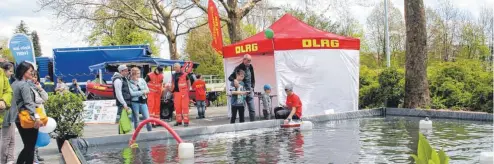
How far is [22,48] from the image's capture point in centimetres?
1711

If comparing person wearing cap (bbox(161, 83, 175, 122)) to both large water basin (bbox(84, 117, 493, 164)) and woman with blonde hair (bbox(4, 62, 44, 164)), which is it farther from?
woman with blonde hair (bbox(4, 62, 44, 164))

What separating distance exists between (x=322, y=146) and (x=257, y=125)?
329cm

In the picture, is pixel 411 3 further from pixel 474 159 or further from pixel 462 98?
pixel 474 159

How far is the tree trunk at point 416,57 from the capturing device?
598 inches

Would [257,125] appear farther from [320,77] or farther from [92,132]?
[92,132]

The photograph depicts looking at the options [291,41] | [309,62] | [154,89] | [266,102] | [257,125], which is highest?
[291,41]

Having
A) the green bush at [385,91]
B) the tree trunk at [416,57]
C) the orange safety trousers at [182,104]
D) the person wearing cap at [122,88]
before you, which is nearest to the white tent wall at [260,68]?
the orange safety trousers at [182,104]

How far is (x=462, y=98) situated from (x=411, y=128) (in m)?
4.19

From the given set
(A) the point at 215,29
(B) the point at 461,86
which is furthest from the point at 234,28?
(B) the point at 461,86

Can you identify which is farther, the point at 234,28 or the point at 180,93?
the point at 234,28

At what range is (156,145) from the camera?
9.89 meters

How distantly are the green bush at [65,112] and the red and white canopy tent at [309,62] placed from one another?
5.79 metres

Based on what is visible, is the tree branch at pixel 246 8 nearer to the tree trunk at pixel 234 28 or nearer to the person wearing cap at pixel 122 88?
the tree trunk at pixel 234 28

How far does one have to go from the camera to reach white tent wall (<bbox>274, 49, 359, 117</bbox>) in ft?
45.6
